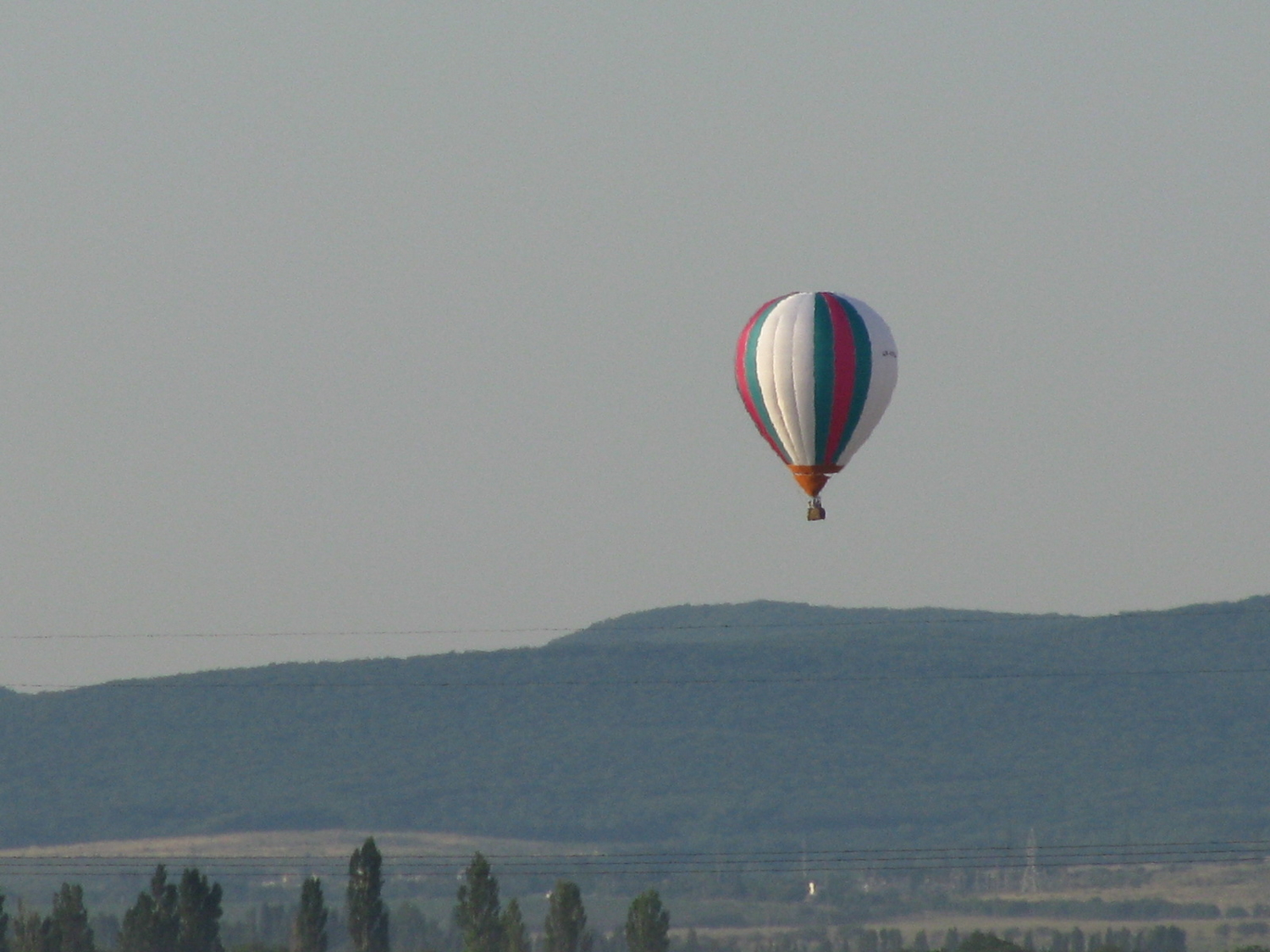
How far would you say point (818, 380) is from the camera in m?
79.8

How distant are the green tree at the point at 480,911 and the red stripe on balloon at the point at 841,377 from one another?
8570 centimetres

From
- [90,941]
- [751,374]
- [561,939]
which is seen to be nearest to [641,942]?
[561,939]

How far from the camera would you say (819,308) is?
81188 millimetres

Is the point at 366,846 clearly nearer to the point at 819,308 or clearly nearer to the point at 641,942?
the point at 641,942

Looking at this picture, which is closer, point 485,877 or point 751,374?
point 751,374

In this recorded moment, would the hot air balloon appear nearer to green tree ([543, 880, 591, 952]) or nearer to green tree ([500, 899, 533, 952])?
green tree ([500, 899, 533, 952])

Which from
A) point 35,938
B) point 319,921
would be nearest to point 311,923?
point 319,921

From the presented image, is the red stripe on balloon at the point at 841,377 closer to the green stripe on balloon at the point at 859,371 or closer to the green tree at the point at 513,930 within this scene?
the green stripe on balloon at the point at 859,371

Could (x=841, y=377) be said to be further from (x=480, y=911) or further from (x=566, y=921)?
(x=566, y=921)

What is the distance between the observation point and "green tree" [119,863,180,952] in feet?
502

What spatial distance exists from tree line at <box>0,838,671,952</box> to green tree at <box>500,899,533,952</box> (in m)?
0.06

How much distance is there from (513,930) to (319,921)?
1180cm

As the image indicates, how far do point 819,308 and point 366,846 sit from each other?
7681cm

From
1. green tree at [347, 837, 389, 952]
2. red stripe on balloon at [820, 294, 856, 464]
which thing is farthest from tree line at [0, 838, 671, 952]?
red stripe on balloon at [820, 294, 856, 464]
